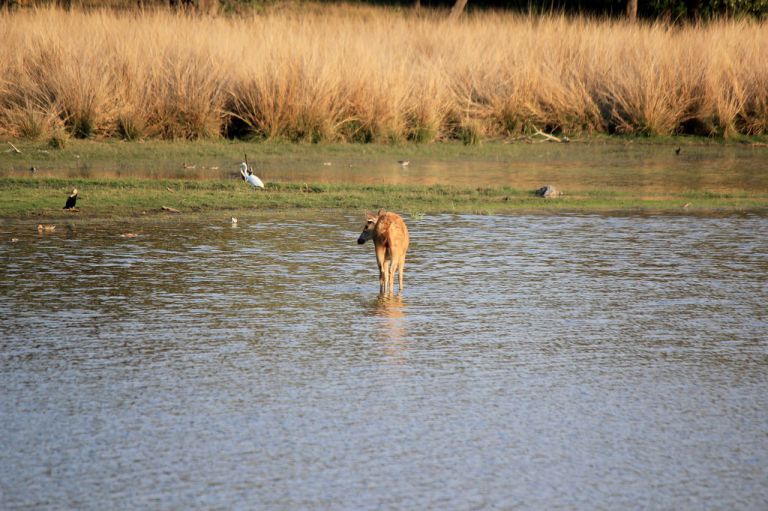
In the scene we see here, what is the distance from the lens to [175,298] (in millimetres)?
8023

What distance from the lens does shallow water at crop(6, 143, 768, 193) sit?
15.1m

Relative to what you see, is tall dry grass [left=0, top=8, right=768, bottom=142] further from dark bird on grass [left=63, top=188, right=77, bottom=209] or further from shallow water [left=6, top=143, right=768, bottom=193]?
dark bird on grass [left=63, top=188, right=77, bottom=209]

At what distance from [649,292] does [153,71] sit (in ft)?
38.7

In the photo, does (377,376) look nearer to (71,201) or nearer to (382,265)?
(382,265)

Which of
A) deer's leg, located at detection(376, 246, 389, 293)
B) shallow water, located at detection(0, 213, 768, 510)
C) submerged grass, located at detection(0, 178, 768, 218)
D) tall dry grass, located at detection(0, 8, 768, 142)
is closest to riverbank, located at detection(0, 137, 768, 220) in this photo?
submerged grass, located at detection(0, 178, 768, 218)

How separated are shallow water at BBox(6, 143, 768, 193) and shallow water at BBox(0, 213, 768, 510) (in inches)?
196

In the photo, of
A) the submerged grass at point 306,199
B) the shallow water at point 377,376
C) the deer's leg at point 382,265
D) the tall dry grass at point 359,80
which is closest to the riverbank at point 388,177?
the submerged grass at point 306,199

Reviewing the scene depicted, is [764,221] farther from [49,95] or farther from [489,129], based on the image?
[49,95]

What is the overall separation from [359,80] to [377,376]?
13174mm

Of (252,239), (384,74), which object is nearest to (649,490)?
(252,239)

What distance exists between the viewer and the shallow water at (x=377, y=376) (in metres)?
4.77

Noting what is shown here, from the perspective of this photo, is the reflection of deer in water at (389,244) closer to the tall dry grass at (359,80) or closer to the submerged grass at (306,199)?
the submerged grass at (306,199)

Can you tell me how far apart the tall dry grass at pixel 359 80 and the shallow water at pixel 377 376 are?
8403 millimetres

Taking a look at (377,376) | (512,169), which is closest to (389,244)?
(377,376)
